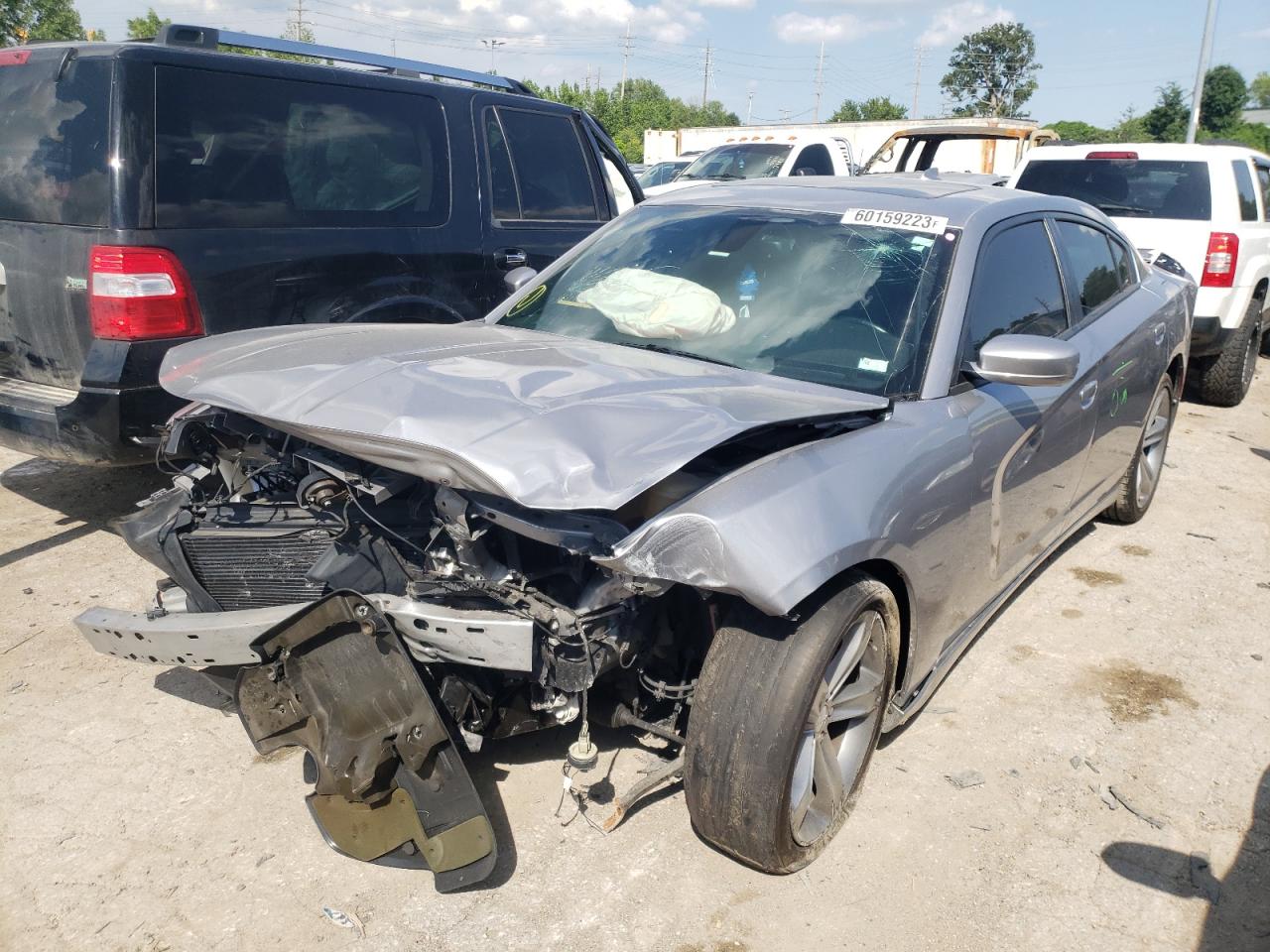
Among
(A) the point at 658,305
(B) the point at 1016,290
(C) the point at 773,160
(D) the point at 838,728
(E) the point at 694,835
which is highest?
(C) the point at 773,160

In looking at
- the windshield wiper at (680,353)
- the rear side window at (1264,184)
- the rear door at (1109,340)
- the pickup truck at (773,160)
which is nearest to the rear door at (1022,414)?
the rear door at (1109,340)

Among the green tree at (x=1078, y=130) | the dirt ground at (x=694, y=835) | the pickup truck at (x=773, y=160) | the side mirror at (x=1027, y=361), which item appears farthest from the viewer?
the green tree at (x=1078, y=130)

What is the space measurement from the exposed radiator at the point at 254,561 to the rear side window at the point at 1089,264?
3133 millimetres

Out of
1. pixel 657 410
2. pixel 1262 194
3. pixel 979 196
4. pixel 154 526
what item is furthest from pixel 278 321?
pixel 1262 194

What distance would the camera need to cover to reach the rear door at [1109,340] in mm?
3963

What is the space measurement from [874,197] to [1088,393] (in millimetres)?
1165

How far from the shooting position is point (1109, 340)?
406 centimetres

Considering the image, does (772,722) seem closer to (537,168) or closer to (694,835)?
(694,835)

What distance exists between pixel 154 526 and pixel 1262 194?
29.9 ft

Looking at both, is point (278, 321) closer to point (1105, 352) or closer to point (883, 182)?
point (883, 182)

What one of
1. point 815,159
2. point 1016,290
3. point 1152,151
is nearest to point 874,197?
point 1016,290

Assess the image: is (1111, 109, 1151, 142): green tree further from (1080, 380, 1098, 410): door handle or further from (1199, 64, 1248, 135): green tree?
(1080, 380, 1098, 410): door handle

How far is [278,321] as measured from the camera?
4.41 meters

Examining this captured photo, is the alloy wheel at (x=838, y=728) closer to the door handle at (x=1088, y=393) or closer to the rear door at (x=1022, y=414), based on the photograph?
the rear door at (x=1022, y=414)
